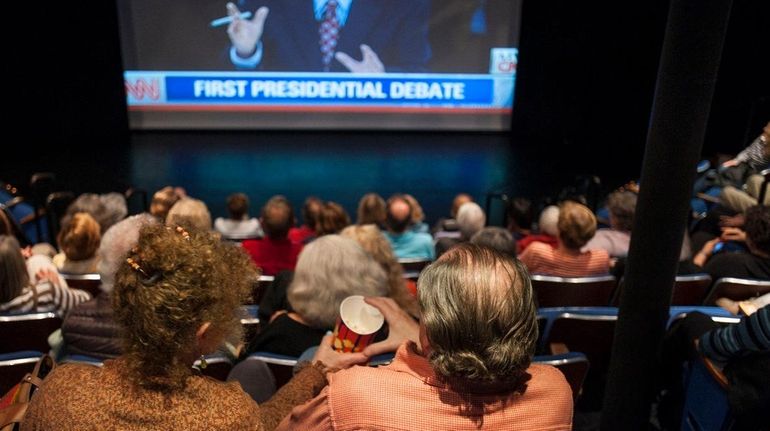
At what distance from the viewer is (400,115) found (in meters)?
11.2

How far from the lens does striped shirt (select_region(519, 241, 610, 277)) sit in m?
3.27

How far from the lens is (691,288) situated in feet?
9.80

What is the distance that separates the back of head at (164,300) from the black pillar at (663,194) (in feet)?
3.72

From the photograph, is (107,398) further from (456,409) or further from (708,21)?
(708,21)

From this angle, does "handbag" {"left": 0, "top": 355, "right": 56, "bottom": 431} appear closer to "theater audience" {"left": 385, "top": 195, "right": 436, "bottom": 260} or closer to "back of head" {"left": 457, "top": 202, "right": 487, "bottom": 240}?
"theater audience" {"left": 385, "top": 195, "right": 436, "bottom": 260}

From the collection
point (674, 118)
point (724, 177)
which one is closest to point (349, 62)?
point (724, 177)

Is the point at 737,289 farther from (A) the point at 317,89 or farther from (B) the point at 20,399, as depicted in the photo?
(A) the point at 317,89

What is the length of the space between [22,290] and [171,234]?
5.63 ft

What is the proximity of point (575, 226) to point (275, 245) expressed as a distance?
1.76 m

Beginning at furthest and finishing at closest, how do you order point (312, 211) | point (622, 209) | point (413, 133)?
1. point (413, 133)
2. point (312, 211)
3. point (622, 209)

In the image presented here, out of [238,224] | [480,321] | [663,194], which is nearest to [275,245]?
[238,224]

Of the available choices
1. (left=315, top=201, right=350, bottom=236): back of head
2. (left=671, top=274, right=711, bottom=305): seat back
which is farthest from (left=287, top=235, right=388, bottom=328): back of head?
(left=315, top=201, right=350, bottom=236): back of head

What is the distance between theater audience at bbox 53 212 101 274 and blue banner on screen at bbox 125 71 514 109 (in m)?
7.83

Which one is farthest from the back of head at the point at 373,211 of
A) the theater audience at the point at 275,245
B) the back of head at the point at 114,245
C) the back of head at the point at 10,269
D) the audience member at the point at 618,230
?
the back of head at the point at 114,245
